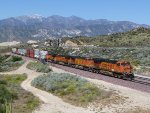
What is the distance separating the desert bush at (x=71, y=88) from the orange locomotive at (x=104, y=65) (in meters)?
6.05

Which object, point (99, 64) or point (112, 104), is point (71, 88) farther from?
point (99, 64)

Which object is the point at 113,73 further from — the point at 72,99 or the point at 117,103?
the point at 117,103

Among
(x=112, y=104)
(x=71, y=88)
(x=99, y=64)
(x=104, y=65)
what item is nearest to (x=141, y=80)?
(x=71, y=88)

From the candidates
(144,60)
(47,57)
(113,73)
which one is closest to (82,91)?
(113,73)

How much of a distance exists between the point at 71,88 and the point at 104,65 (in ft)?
53.2

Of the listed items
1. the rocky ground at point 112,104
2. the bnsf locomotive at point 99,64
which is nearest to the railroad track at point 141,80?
the bnsf locomotive at point 99,64

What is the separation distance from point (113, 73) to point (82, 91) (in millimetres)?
14640

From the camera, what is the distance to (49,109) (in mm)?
37406

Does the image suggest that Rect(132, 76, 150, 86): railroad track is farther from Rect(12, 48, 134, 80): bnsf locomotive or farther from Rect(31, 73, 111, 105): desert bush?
Rect(31, 73, 111, 105): desert bush

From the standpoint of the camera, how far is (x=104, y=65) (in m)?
62.1

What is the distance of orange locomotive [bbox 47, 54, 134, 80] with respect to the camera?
54231mm

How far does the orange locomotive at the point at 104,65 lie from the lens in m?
54.2

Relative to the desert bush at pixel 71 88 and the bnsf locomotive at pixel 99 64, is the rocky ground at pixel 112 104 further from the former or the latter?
the bnsf locomotive at pixel 99 64

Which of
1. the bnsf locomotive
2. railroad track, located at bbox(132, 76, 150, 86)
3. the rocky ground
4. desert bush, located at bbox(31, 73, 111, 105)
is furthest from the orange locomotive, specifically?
the rocky ground
